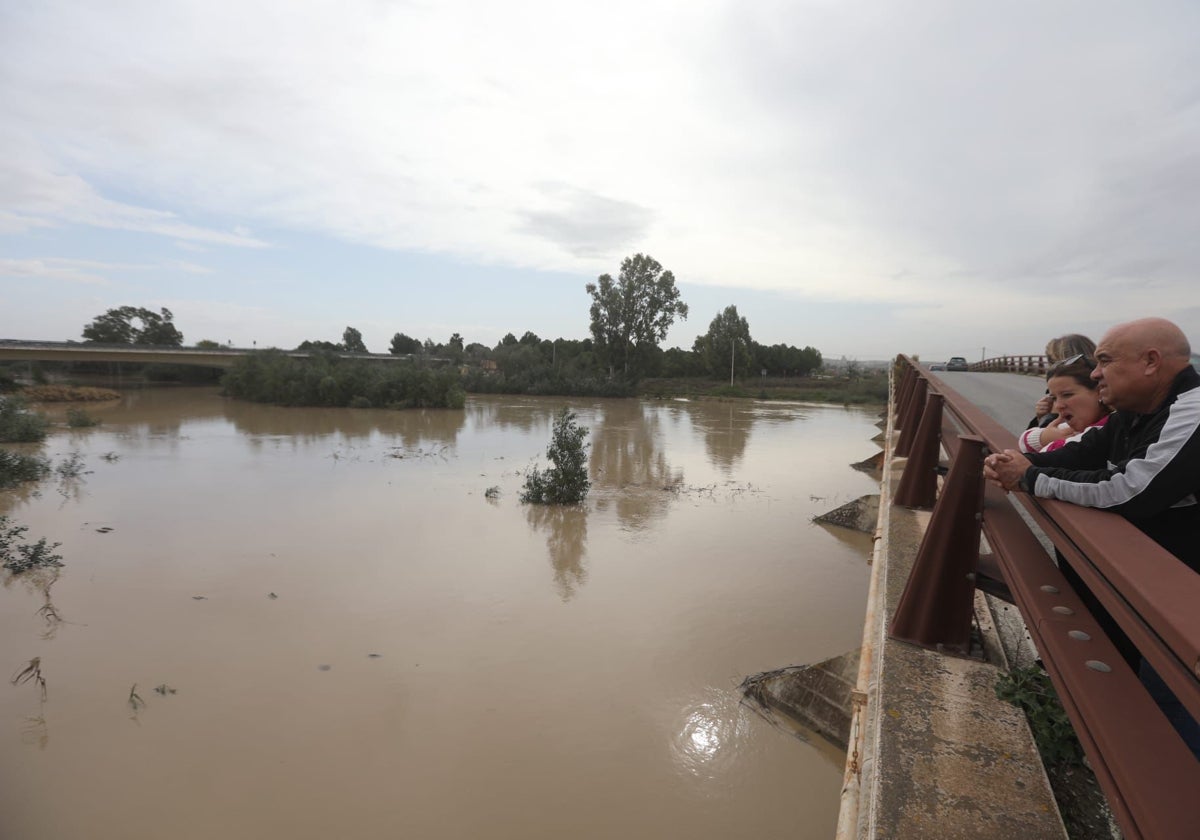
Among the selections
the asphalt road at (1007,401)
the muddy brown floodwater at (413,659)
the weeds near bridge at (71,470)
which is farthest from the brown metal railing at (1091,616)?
the weeds near bridge at (71,470)

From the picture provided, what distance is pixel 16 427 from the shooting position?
70.4 ft

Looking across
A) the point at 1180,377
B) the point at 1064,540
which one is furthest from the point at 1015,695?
the point at 1180,377

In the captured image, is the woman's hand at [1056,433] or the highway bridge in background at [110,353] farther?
the highway bridge in background at [110,353]

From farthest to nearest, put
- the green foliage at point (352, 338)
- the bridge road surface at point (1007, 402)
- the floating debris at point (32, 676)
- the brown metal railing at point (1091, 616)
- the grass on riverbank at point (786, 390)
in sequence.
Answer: the green foliage at point (352, 338) < the grass on riverbank at point (786, 390) < the bridge road surface at point (1007, 402) < the floating debris at point (32, 676) < the brown metal railing at point (1091, 616)

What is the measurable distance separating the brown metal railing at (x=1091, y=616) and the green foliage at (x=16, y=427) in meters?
28.0

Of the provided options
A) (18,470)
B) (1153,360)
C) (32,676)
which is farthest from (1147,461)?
(18,470)

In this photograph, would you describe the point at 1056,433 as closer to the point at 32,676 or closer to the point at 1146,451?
the point at 1146,451

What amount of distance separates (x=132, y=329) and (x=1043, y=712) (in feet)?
288

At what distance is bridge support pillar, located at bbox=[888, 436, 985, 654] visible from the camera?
290cm

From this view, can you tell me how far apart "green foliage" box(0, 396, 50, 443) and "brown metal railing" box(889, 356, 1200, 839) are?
1103 inches

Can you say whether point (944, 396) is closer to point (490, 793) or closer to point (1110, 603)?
point (1110, 603)

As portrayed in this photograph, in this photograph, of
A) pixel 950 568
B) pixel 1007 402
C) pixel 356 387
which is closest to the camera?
pixel 950 568

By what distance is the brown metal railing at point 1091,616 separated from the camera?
126 centimetres

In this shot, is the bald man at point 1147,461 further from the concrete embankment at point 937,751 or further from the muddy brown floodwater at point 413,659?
the muddy brown floodwater at point 413,659
